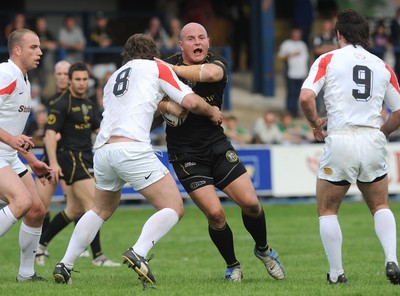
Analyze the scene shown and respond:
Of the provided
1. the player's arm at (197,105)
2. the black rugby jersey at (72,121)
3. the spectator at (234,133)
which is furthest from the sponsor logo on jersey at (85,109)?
the spectator at (234,133)

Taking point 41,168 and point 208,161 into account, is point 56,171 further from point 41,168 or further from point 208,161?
point 208,161

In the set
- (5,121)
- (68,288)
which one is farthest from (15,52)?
(68,288)

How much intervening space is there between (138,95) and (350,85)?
184cm

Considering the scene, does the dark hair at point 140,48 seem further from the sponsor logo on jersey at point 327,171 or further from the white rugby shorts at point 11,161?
the sponsor logo on jersey at point 327,171

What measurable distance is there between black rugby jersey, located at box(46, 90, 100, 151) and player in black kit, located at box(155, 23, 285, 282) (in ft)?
10.2

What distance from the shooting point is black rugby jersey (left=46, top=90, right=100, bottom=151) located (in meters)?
12.8

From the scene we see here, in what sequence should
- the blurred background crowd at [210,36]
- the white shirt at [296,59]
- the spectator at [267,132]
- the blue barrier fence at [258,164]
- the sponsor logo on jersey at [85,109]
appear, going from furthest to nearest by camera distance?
1. the white shirt at [296,59]
2. the blurred background crowd at [210,36]
3. the spectator at [267,132]
4. the blue barrier fence at [258,164]
5. the sponsor logo on jersey at [85,109]

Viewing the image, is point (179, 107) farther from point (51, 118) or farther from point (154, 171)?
point (51, 118)

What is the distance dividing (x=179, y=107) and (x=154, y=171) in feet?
2.20

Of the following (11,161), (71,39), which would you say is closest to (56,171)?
(11,161)

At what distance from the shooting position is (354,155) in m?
9.05

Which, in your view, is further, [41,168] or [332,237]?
[41,168]

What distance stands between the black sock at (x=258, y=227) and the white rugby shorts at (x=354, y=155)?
1094 millimetres

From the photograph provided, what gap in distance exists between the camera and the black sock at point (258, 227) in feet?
33.0
